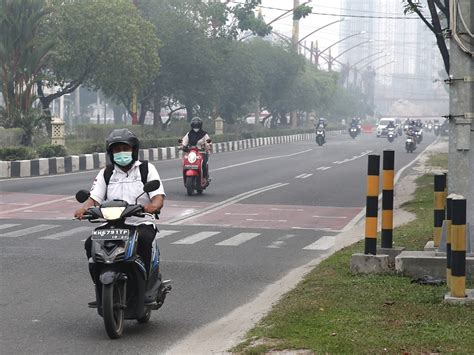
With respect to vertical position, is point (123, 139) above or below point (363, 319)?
above

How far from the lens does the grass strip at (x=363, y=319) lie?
7.63 metres

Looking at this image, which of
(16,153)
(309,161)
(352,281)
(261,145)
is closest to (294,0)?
(261,145)

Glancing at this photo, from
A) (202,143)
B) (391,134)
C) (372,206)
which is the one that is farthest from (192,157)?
(391,134)

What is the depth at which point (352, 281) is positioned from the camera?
1075 cm

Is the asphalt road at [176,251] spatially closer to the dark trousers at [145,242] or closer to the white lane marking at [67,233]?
the white lane marking at [67,233]

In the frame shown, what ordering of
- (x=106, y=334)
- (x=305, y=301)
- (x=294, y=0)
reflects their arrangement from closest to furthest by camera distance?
(x=106, y=334)
(x=305, y=301)
(x=294, y=0)

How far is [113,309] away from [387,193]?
14.0ft

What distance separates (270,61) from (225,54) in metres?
20.1

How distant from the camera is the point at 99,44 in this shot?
4522 cm

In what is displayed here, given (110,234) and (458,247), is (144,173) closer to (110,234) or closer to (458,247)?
(110,234)

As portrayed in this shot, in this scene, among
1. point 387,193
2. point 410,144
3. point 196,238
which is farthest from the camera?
point 410,144

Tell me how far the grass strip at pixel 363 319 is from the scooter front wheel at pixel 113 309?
1.00m

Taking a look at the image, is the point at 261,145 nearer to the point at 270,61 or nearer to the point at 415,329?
the point at 270,61

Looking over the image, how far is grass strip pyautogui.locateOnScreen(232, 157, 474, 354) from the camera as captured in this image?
7633mm
